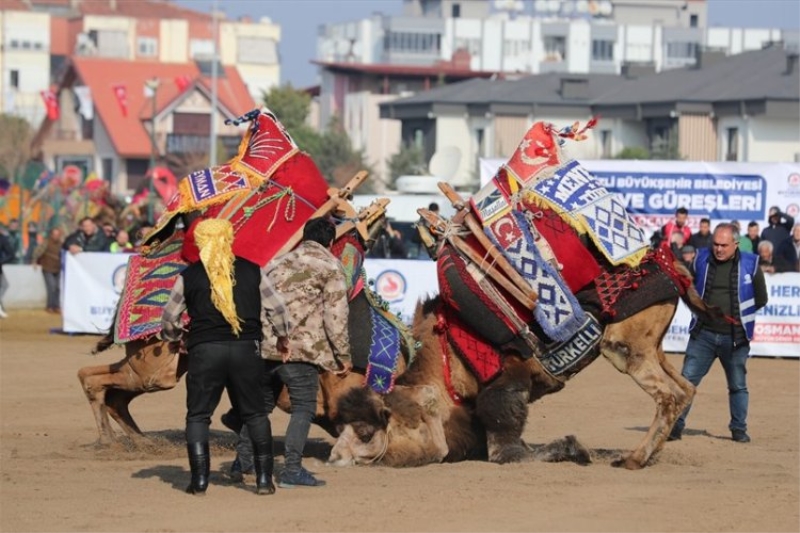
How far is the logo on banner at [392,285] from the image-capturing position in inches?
845

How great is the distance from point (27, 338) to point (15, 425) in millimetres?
8523

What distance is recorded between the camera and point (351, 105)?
95.4m

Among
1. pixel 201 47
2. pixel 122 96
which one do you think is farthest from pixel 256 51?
pixel 122 96

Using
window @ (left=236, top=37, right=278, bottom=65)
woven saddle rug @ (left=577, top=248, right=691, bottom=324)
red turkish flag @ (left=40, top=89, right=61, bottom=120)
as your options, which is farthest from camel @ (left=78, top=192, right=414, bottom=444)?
window @ (left=236, top=37, right=278, bottom=65)

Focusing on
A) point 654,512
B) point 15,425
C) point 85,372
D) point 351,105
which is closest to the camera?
point 654,512

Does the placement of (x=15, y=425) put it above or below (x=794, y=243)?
below

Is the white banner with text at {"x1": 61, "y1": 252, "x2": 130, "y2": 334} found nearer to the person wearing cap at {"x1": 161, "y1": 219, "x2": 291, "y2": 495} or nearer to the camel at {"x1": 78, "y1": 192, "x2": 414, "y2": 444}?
the camel at {"x1": 78, "y1": 192, "x2": 414, "y2": 444}

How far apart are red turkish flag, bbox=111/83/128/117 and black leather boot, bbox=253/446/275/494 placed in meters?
75.3

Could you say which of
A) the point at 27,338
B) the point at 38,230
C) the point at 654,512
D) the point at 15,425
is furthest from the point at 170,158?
the point at 654,512

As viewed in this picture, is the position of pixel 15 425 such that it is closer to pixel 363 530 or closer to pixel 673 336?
pixel 363 530

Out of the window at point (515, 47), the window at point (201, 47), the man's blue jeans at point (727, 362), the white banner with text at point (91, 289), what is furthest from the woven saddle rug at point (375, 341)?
the window at point (515, 47)

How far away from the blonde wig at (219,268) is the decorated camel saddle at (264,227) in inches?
55.5

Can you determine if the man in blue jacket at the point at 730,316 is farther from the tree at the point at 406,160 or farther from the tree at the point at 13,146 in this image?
the tree at the point at 406,160

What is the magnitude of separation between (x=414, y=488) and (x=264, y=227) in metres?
2.22
